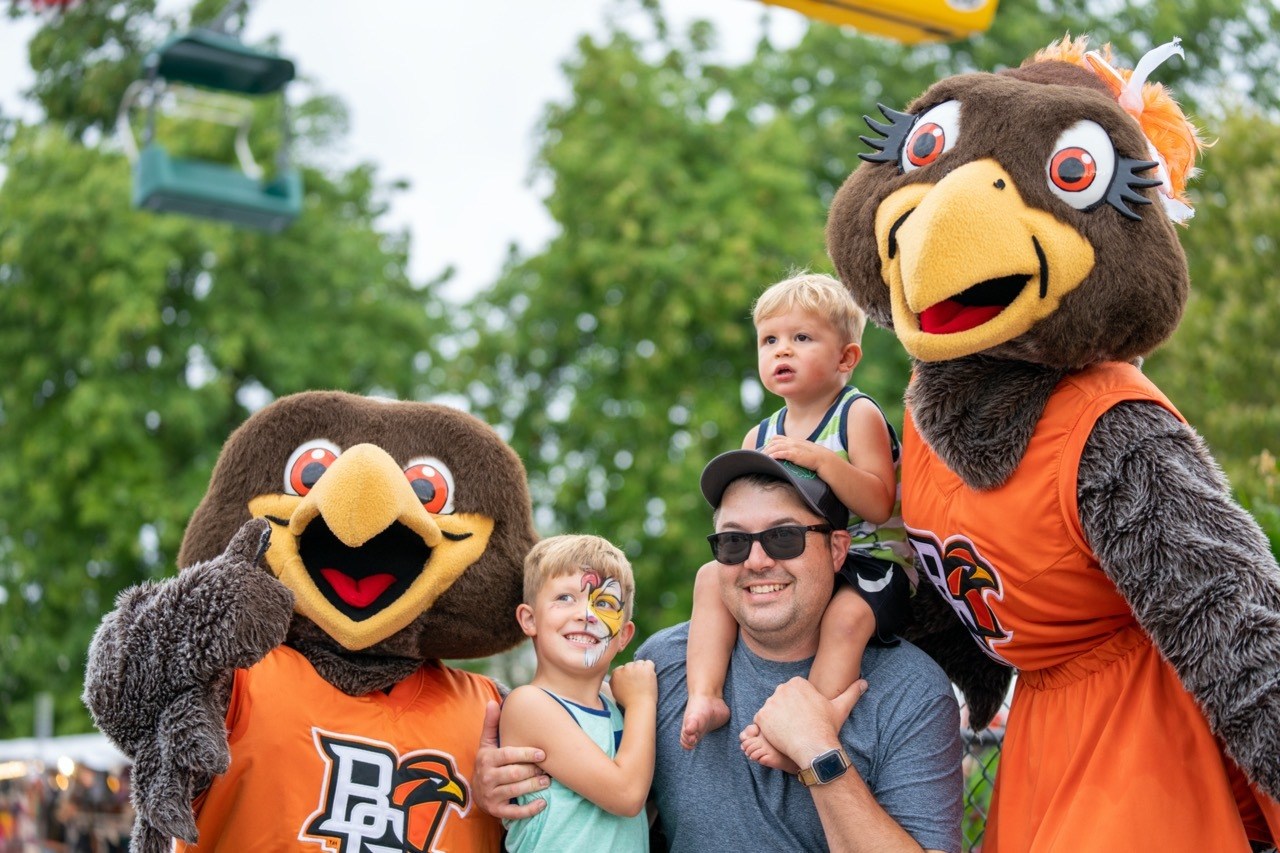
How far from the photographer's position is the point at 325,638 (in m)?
4.18

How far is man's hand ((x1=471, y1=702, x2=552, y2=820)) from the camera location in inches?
152

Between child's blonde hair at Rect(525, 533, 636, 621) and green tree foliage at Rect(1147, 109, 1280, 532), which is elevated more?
child's blonde hair at Rect(525, 533, 636, 621)

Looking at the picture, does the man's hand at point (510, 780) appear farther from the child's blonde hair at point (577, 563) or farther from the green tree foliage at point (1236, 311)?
the green tree foliage at point (1236, 311)

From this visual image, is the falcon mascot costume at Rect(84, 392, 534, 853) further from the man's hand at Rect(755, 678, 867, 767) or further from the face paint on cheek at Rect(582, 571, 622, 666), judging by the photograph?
the man's hand at Rect(755, 678, 867, 767)

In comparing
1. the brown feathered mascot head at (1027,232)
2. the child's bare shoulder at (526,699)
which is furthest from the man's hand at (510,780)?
the brown feathered mascot head at (1027,232)

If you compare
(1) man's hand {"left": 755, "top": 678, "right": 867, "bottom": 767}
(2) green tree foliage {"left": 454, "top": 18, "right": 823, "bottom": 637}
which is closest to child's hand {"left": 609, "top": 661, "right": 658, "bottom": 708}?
(1) man's hand {"left": 755, "top": 678, "right": 867, "bottom": 767}

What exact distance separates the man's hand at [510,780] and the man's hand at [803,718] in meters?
0.58

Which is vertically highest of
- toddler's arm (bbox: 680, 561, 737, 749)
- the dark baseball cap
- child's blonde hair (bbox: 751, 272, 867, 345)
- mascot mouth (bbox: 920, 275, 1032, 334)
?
mascot mouth (bbox: 920, 275, 1032, 334)

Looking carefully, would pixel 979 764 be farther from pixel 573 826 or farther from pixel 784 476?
pixel 573 826

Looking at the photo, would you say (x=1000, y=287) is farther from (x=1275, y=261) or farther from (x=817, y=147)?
(x=817, y=147)

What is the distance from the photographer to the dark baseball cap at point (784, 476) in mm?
3912

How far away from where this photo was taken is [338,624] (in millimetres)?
4086

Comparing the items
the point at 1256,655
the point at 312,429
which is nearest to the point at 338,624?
the point at 312,429

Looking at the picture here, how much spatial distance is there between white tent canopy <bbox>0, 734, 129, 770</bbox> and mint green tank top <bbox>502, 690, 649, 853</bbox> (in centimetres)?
1235
